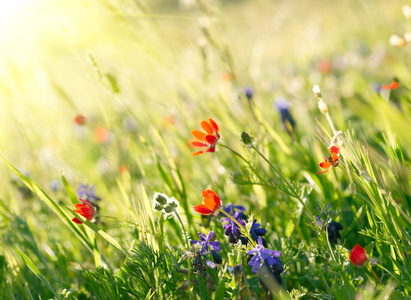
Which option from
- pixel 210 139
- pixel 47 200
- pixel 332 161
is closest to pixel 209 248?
pixel 210 139

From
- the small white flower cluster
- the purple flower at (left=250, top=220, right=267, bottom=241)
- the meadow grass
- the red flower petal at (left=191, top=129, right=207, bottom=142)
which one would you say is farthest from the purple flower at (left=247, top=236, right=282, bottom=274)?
the red flower petal at (left=191, top=129, right=207, bottom=142)

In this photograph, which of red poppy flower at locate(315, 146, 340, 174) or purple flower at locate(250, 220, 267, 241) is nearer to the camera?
red poppy flower at locate(315, 146, 340, 174)

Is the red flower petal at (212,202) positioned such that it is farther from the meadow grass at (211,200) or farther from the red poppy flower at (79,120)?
the red poppy flower at (79,120)

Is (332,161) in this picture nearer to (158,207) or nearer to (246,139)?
(246,139)

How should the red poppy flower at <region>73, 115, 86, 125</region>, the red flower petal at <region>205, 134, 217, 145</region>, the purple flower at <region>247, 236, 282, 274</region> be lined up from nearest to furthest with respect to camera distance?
the purple flower at <region>247, 236, 282, 274</region>, the red flower petal at <region>205, 134, 217, 145</region>, the red poppy flower at <region>73, 115, 86, 125</region>

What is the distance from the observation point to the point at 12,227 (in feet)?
4.98

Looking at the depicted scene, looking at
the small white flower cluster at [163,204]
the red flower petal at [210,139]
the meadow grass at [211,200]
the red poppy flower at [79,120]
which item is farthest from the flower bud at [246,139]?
the red poppy flower at [79,120]

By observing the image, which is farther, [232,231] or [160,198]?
[232,231]

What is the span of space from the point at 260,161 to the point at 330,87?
179 cm

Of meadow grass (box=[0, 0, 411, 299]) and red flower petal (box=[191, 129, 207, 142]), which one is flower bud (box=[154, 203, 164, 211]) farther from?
red flower petal (box=[191, 129, 207, 142])

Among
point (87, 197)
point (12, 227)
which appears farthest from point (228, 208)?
point (12, 227)

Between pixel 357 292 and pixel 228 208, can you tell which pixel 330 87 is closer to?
pixel 228 208

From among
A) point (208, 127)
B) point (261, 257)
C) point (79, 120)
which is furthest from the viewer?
point (79, 120)

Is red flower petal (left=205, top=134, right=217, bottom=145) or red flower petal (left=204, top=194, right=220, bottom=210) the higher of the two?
red flower petal (left=205, top=134, right=217, bottom=145)
